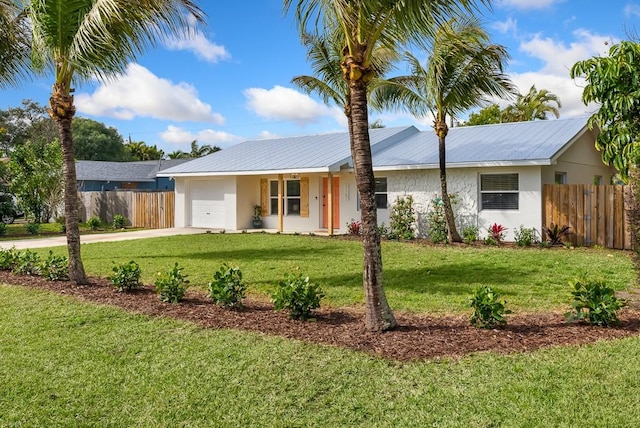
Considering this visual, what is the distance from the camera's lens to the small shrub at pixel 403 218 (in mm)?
16594

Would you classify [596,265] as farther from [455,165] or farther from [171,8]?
[171,8]

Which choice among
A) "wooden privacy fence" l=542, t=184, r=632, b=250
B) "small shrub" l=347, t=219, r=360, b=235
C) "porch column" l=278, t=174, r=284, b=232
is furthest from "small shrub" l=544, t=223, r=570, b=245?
"porch column" l=278, t=174, r=284, b=232

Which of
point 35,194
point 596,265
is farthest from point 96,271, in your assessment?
point 35,194

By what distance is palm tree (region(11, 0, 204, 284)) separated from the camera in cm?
787

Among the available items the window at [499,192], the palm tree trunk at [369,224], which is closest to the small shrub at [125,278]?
the palm tree trunk at [369,224]

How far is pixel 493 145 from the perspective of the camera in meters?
16.5

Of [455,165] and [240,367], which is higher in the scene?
[455,165]

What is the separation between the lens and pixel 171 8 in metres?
8.34

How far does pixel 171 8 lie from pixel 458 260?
26.1ft

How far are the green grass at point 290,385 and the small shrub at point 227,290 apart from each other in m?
1.21

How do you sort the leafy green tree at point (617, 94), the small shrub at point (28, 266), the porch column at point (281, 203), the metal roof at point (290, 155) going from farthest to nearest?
the porch column at point (281, 203), the metal roof at point (290, 155), the small shrub at point (28, 266), the leafy green tree at point (617, 94)

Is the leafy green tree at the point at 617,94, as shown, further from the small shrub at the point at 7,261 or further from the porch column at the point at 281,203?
the porch column at the point at 281,203

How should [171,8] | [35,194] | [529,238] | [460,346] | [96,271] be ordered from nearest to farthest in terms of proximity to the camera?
[460,346] → [171,8] → [96,271] → [529,238] → [35,194]

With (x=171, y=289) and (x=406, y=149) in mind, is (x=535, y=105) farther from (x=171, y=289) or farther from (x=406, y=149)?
(x=171, y=289)
